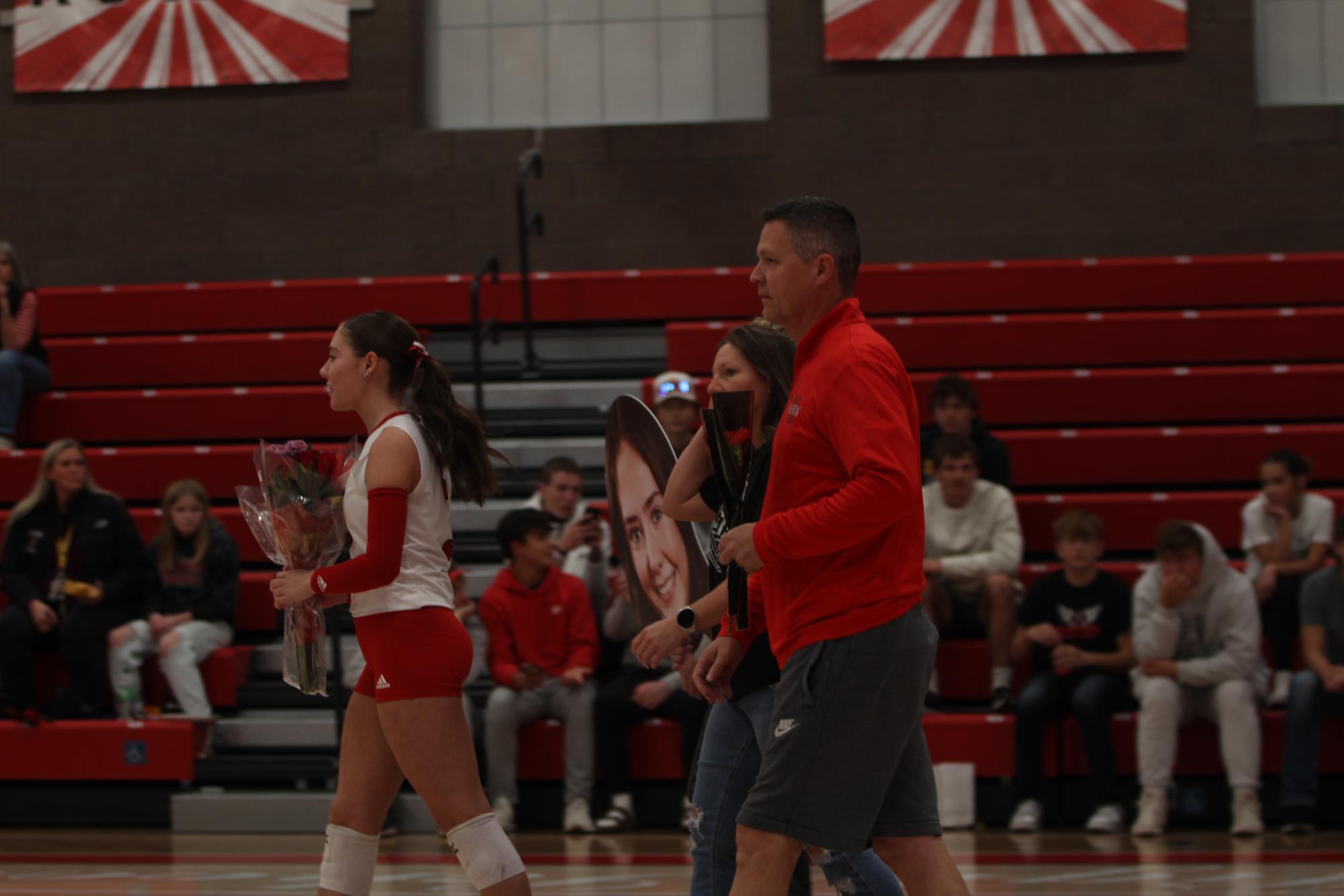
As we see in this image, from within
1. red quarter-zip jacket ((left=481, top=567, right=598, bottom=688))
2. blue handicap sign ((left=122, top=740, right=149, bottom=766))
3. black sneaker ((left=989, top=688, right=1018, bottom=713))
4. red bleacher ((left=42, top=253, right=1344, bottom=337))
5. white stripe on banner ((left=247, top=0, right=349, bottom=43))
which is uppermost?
white stripe on banner ((left=247, top=0, right=349, bottom=43))

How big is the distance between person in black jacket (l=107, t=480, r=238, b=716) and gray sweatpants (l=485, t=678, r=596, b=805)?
145cm

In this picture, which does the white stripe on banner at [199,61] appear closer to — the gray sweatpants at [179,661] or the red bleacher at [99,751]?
the gray sweatpants at [179,661]

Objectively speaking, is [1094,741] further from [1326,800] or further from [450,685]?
[450,685]

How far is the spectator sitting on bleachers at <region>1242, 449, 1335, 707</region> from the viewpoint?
7176 millimetres

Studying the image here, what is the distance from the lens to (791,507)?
9.93 feet

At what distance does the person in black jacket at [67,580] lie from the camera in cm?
748

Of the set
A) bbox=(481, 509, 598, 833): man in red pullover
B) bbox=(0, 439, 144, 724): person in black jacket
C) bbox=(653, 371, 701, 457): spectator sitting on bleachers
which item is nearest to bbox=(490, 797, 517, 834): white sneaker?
bbox=(481, 509, 598, 833): man in red pullover

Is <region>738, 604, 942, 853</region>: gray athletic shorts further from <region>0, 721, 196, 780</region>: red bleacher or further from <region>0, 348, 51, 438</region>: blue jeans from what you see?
<region>0, 348, 51, 438</region>: blue jeans

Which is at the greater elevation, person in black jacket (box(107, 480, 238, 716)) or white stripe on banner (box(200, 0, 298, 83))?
white stripe on banner (box(200, 0, 298, 83))

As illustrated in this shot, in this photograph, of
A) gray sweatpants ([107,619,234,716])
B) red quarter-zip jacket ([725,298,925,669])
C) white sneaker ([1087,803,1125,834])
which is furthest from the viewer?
gray sweatpants ([107,619,234,716])

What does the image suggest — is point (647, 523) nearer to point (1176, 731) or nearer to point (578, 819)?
point (578, 819)

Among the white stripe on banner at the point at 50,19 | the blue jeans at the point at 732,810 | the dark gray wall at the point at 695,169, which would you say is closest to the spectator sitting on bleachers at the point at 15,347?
the dark gray wall at the point at 695,169

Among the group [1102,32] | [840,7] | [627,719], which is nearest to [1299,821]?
[627,719]

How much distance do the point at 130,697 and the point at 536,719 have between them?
1.91m
